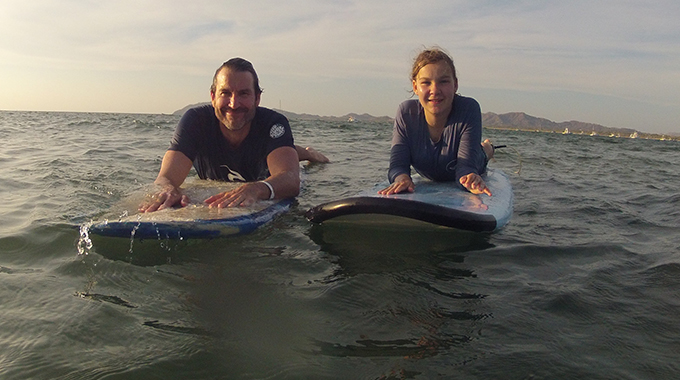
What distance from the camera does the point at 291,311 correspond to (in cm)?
250

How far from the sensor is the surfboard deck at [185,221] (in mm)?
3371

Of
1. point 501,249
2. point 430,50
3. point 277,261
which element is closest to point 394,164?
point 430,50

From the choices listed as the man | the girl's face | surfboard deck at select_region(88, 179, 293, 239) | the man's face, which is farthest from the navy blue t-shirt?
the girl's face

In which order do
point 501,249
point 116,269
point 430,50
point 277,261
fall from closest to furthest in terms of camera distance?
1. point 116,269
2. point 277,261
3. point 501,249
4. point 430,50

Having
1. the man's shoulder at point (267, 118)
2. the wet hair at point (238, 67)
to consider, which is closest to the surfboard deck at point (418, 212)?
the man's shoulder at point (267, 118)

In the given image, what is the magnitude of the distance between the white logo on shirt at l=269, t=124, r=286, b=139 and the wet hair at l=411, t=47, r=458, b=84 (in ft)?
4.92

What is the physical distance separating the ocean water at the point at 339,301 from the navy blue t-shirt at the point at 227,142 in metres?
0.81

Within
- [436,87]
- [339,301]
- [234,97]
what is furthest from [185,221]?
[436,87]

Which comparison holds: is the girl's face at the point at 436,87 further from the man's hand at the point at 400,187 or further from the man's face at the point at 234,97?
the man's face at the point at 234,97

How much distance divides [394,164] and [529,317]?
9.39ft

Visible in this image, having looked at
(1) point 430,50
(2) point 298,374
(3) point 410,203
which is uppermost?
(1) point 430,50

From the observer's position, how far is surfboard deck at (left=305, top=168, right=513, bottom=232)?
3699 millimetres

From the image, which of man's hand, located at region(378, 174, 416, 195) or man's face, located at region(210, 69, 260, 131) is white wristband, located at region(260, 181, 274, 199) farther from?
man's hand, located at region(378, 174, 416, 195)

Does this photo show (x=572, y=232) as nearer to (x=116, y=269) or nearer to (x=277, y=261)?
Answer: (x=277, y=261)
